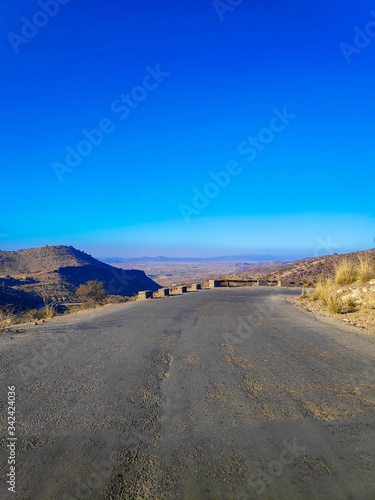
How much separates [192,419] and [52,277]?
52504mm

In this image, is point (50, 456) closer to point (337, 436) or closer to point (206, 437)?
point (206, 437)

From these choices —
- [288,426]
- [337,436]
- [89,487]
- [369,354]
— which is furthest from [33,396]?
[369,354]

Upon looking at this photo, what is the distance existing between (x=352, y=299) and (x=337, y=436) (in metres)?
9.43

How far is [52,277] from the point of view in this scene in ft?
168

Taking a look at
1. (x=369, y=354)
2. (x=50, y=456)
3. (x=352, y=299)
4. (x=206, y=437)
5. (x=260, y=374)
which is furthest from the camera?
(x=352, y=299)

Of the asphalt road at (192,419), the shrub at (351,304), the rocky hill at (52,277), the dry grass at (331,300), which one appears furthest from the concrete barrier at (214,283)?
the asphalt road at (192,419)

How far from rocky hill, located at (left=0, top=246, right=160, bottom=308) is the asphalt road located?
28.4 m

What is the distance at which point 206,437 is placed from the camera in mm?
3168

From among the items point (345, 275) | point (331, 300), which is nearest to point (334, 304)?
point (331, 300)

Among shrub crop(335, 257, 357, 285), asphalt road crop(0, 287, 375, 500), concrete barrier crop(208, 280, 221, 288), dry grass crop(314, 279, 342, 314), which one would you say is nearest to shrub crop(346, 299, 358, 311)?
dry grass crop(314, 279, 342, 314)

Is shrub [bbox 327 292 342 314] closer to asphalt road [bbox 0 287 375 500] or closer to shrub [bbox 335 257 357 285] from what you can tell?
shrub [bbox 335 257 357 285]

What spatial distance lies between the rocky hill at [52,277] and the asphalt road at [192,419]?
28.4 m

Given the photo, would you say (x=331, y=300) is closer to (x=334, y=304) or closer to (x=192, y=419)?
(x=334, y=304)

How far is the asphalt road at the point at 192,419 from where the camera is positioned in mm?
2554
